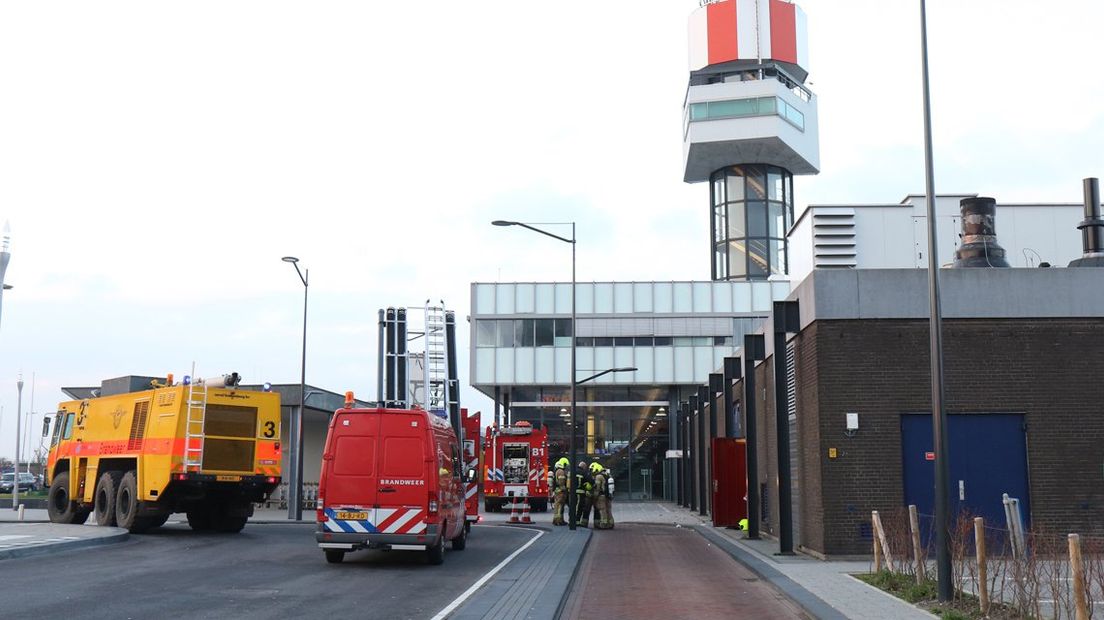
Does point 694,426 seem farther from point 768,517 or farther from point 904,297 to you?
point 904,297

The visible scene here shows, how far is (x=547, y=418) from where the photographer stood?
5788cm

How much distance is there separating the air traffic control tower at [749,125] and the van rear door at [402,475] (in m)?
50.3

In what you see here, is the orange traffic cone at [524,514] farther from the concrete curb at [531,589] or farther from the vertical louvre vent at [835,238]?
the vertical louvre vent at [835,238]

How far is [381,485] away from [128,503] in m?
9.24

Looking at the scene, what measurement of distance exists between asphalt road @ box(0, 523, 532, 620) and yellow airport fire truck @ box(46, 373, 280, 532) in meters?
1.34

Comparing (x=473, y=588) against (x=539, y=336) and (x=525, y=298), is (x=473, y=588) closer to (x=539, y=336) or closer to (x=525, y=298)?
(x=539, y=336)

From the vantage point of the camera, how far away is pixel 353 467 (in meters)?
17.4

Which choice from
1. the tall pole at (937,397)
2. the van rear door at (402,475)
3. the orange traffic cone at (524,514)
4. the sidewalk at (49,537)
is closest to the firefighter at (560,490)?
the orange traffic cone at (524,514)

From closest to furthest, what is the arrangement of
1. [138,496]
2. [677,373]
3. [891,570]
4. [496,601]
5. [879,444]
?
[496,601]
[891,570]
[879,444]
[138,496]
[677,373]

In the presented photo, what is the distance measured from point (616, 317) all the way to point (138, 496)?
122 ft

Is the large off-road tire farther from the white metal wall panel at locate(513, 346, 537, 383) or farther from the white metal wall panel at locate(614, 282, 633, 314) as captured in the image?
the white metal wall panel at locate(614, 282, 633, 314)

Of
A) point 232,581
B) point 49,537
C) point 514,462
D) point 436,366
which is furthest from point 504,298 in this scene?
point 232,581

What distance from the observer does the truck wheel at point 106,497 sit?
2428cm

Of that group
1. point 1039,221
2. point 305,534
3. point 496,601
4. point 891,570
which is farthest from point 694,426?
point 496,601
